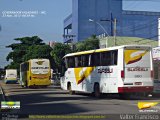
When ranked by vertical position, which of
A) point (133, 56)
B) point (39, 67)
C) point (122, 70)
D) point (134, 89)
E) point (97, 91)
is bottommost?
point (97, 91)

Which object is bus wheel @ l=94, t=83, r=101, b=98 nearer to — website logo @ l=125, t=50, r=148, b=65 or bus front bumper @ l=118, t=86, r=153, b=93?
bus front bumper @ l=118, t=86, r=153, b=93

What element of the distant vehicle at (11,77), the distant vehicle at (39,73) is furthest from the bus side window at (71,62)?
the distant vehicle at (11,77)

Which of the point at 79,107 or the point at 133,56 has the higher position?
the point at 133,56

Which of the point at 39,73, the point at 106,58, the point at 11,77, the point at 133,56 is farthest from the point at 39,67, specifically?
the point at 11,77

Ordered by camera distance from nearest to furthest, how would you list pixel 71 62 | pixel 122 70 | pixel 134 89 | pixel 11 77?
pixel 122 70
pixel 134 89
pixel 71 62
pixel 11 77

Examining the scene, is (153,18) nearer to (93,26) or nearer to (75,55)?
(93,26)

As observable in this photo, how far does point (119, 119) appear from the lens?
1437 cm

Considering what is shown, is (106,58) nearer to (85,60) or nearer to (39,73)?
(85,60)

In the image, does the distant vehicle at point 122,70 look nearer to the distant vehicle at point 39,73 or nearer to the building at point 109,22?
the distant vehicle at point 39,73

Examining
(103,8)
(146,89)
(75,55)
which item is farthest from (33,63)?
(103,8)

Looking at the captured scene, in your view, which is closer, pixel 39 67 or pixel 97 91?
pixel 97 91

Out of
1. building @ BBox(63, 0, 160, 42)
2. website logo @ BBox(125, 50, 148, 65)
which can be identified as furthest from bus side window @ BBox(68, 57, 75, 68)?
building @ BBox(63, 0, 160, 42)

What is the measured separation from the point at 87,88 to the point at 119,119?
17836 millimetres

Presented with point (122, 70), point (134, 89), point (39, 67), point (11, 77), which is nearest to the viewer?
point (122, 70)
